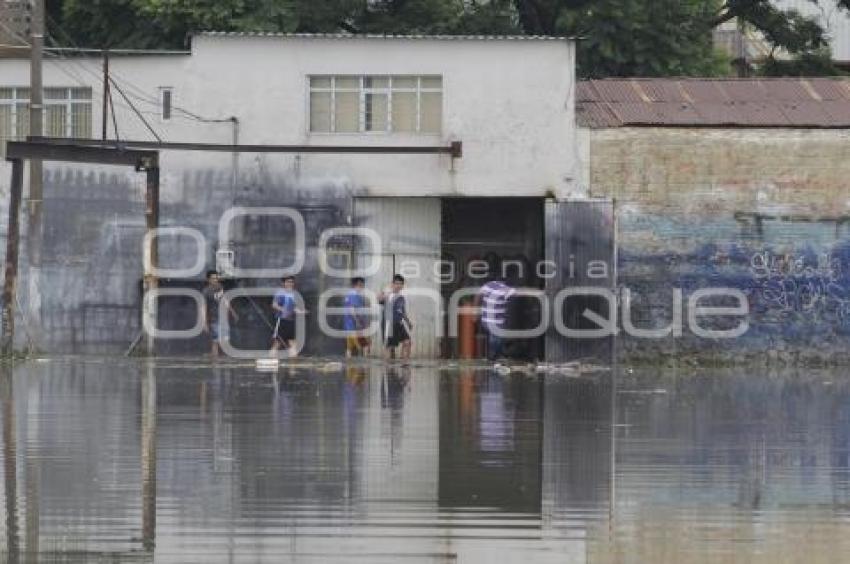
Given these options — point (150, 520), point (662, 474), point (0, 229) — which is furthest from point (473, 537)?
point (0, 229)

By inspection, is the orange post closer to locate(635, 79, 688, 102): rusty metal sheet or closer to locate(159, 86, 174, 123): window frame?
locate(635, 79, 688, 102): rusty metal sheet

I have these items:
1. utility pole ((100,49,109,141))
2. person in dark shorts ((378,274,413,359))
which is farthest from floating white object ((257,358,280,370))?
utility pole ((100,49,109,141))

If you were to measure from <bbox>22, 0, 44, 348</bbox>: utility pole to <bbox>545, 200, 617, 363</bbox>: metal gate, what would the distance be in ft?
30.7

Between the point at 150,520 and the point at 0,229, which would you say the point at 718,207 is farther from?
the point at 150,520

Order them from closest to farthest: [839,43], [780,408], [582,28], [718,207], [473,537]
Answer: [473,537], [780,408], [718,207], [582,28], [839,43]

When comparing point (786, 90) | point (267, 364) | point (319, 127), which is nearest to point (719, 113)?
point (786, 90)

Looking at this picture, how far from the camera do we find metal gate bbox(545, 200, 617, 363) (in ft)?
110

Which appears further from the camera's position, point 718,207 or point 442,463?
point 718,207

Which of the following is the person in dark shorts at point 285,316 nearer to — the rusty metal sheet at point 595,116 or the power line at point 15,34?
the rusty metal sheet at point 595,116

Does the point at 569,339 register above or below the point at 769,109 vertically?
below

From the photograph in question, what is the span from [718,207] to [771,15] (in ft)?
47.1

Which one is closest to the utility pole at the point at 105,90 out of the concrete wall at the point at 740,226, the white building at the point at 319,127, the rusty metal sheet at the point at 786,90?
the white building at the point at 319,127

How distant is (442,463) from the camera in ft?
52.0

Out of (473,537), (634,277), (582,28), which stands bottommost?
(473,537)
